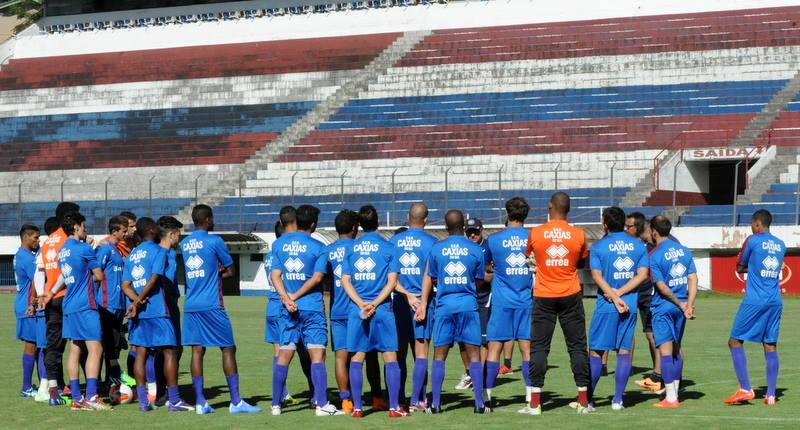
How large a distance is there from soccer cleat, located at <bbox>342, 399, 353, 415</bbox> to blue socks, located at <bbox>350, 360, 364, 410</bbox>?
27 cm

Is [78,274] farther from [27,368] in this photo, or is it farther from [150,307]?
[27,368]

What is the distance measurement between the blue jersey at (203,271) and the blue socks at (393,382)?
185cm

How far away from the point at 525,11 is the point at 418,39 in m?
4.23

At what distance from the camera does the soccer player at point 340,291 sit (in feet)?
43.4

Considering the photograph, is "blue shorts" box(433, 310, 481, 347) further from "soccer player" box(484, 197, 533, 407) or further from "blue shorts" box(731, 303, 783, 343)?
"blue shorts" box(731, 303, 783, 343)

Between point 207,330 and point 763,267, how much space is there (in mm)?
5850

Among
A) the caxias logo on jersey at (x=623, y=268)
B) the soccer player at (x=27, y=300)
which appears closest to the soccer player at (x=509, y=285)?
the caxias logo on jersey at (x=623, y=268)

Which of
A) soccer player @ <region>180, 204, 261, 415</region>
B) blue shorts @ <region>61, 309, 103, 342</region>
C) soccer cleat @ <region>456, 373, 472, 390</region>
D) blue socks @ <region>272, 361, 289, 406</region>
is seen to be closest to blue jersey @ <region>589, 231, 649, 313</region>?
soccer cleat @ <region>456, 373, 472, 390</region>

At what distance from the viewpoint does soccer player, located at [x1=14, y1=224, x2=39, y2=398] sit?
49.1ft

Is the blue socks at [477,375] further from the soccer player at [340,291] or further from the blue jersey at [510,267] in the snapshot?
the soccer player at [340,291]

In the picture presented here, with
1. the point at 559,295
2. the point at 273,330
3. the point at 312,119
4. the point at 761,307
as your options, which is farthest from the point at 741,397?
the point at 312,119

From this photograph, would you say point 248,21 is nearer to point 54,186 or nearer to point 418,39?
point 418,39

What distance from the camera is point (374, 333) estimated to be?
13.1m

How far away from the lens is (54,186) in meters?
47.4
